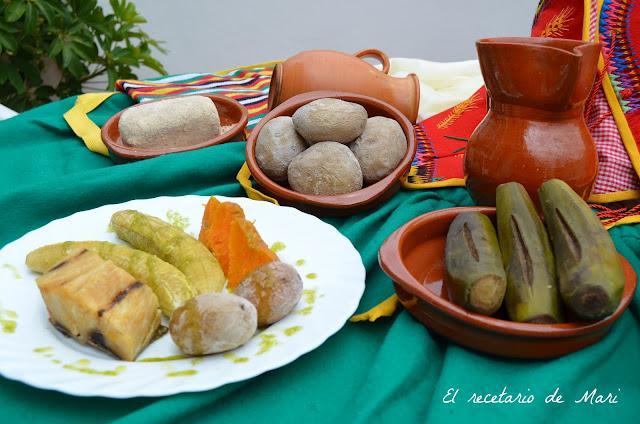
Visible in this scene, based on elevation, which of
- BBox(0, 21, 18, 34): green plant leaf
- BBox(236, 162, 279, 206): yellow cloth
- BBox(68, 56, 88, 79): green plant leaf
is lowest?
BBox(68, 56, 88, 79): green plant leaf

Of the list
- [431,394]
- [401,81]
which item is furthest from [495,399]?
[401,81]

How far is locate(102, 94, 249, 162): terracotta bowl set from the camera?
1.05 metres

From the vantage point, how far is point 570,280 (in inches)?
21.6

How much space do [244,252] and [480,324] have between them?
0.28m

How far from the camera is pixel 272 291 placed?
1.99 ft

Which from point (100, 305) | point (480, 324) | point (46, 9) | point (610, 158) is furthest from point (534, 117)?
point (46, 9)

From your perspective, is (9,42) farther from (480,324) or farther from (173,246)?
(480,324)

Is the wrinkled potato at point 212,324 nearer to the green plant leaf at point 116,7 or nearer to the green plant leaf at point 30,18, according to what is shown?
the green plant leaf at point 30,18

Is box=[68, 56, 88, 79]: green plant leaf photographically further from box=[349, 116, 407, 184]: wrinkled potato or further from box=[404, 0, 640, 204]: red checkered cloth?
box=[349, 116, 407, 184]: wrinkled potato

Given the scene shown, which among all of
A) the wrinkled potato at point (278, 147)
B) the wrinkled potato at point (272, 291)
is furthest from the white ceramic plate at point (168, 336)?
the wrinkled potato at point (278, 147)

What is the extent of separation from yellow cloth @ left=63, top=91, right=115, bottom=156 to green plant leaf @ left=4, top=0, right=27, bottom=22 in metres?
0.65

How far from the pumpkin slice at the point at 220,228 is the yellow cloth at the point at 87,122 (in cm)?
49

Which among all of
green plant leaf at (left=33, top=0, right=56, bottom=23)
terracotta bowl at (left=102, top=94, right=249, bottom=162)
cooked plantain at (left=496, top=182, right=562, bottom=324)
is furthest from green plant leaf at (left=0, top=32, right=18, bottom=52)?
cooked plantain at (left=496, top=182, right=562, bottom=324)

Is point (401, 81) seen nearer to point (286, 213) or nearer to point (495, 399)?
point (286, 213)
